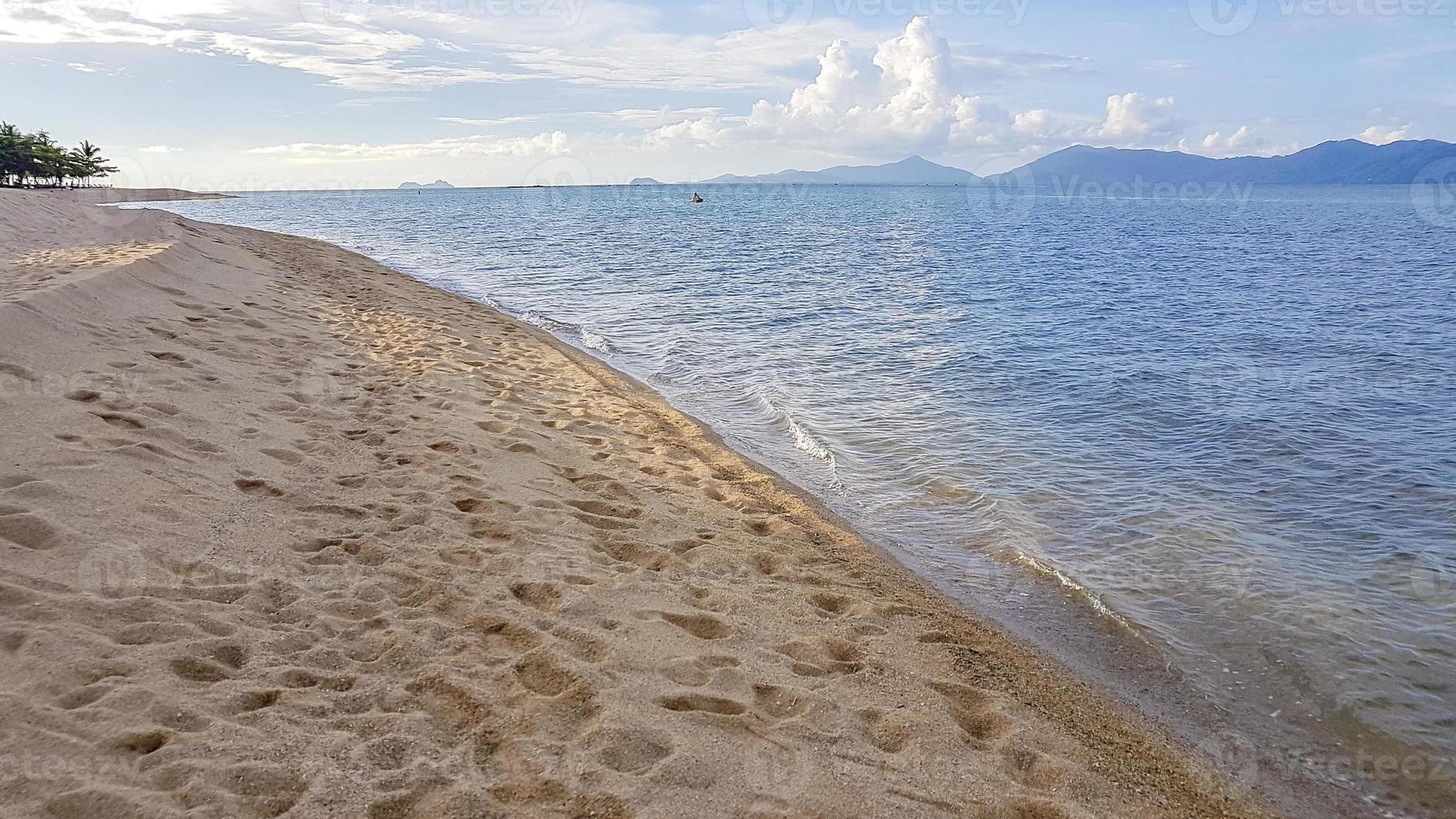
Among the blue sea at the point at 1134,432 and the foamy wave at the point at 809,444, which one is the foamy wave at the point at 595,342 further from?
the foamy wave at the point at 809,444

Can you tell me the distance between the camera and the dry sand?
3.21 meters

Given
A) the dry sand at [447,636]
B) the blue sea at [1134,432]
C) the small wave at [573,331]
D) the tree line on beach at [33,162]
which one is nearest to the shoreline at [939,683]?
the dry sand at [447,636]

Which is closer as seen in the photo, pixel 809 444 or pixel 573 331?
pixel 809 444

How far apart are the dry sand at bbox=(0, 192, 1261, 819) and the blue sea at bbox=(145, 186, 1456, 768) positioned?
1.45 m

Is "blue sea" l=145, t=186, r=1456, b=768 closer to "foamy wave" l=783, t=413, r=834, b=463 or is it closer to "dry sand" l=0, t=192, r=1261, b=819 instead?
"foamy wave" l=783, t=413, r=834, b=463

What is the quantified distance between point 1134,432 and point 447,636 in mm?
9667

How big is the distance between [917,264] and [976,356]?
757 inches

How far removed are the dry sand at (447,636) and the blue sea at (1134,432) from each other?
1449mm

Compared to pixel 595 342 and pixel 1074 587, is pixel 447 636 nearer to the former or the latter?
pixel 1074 587

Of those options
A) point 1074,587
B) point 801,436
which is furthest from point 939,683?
point 801,436

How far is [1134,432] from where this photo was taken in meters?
10.9

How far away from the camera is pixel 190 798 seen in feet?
9.41

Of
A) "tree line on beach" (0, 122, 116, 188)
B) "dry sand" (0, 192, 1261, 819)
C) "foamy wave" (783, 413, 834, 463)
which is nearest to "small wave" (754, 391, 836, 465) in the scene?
"foamy wave" (783, 413, 834, 463)

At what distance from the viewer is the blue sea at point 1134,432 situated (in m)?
6.00
